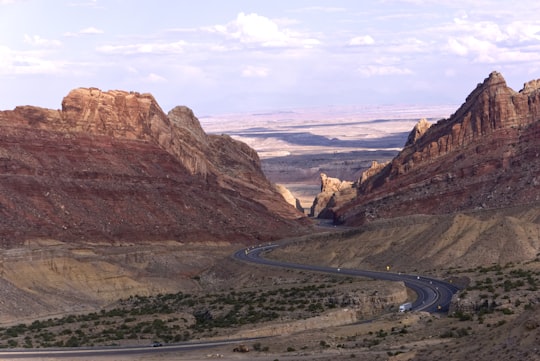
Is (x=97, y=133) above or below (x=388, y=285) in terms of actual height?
above

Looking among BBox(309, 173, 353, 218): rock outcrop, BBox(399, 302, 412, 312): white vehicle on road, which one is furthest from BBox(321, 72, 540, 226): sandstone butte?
BBox(399, 302, 412, 312): white vehicle on road

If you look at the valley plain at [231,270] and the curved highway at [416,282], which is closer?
the valley plain at [231,270]

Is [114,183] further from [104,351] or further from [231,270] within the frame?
[104,351]

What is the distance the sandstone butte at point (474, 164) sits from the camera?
132875 millimetres

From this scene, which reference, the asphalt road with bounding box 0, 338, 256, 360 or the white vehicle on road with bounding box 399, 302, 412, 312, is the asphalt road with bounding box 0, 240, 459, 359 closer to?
the asphalt road with bounding box 0, 338, 256, 360

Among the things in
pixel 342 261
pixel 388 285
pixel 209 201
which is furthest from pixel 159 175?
pixel 388 285

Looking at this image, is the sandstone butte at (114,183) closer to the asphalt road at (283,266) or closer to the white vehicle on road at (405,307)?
the asphalt road at (283,266)

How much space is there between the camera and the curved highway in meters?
73.9

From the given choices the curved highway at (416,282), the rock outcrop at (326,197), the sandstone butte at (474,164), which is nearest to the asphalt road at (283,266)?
the curved highway at (416,282)

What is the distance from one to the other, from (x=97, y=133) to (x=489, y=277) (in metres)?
65.2

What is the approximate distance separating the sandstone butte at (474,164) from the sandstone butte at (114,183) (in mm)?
11937

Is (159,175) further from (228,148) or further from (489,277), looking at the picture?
(489,277)

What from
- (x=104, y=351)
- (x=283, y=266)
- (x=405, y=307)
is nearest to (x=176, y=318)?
(x=405, y=307)

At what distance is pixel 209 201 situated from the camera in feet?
448
